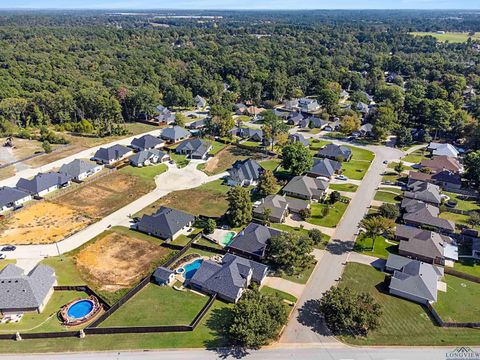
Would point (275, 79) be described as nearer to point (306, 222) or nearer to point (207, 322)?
point (306, 222)

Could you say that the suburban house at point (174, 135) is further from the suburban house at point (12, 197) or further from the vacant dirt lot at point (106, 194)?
the suburban house at point (12, 197)

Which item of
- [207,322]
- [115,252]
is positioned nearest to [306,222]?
[207,322]

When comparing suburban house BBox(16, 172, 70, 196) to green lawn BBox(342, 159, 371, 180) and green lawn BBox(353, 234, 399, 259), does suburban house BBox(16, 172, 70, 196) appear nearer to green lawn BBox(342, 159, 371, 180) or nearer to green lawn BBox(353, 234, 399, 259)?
green lawn BBox(353, 234, 399, 259)

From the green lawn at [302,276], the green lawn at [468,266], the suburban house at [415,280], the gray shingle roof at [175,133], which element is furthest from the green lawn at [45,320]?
the gray shingle roof at [175,133]

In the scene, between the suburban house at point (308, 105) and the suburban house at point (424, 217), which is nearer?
the suburban house at point (424, 217)

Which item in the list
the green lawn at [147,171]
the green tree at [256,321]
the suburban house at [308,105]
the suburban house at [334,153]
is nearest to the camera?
the green tree at [256,321]

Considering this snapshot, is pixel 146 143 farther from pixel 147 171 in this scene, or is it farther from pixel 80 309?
pixel 80 309
